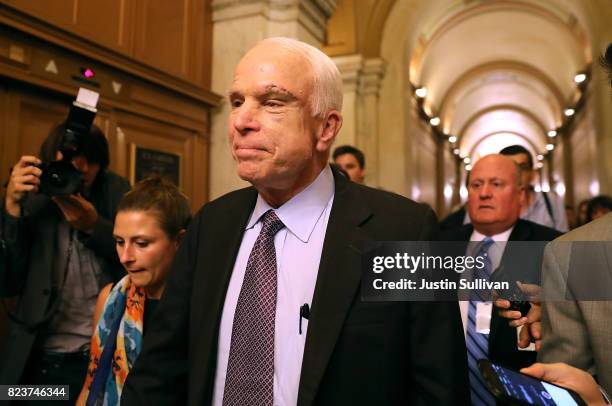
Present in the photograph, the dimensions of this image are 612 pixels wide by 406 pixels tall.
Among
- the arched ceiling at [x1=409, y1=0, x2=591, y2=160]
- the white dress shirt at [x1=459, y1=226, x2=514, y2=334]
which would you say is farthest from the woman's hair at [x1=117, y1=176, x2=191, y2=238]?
the arched ceiling at [x1=409, y1=0, x2=591, y2=160]

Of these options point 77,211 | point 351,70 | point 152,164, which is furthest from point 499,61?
point 77,211

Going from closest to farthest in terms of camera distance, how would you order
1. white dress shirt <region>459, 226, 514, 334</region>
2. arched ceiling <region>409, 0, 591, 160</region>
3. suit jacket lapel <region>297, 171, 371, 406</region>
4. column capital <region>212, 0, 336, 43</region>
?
suit jacket lapel <region>297, 171, 371, 406</region>, white dress shirt <region>459, 226, 514, 334</region>, column capital <region>212, 0, 336, 43</region>, arched ceiling <region>409, 0, 591, 160</region>

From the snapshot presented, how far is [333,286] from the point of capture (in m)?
1.37

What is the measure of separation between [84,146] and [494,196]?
79.4 inches

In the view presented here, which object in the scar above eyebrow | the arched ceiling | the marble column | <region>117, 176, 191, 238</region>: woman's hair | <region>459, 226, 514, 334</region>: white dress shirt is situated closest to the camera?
the scar above eyebrow

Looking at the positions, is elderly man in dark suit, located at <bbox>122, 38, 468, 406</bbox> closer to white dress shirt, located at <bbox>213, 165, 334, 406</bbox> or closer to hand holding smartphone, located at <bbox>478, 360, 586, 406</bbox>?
white dress shirt, located at <bbox>213, 165, 334, 406</bbox>

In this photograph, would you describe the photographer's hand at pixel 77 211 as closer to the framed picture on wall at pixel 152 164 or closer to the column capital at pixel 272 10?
the framed picture on wall at pixel 152 164

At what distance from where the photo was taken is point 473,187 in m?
2.71

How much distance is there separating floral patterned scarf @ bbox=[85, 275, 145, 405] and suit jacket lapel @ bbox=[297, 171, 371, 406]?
0.89 m

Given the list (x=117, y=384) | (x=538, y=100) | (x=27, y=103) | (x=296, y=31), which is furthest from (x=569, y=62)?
(x=117, y=384)

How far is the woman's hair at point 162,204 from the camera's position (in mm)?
2053

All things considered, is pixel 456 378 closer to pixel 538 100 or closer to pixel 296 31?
pixel 296 31

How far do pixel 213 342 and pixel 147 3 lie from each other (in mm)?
3920

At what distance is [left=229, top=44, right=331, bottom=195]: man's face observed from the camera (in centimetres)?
142
